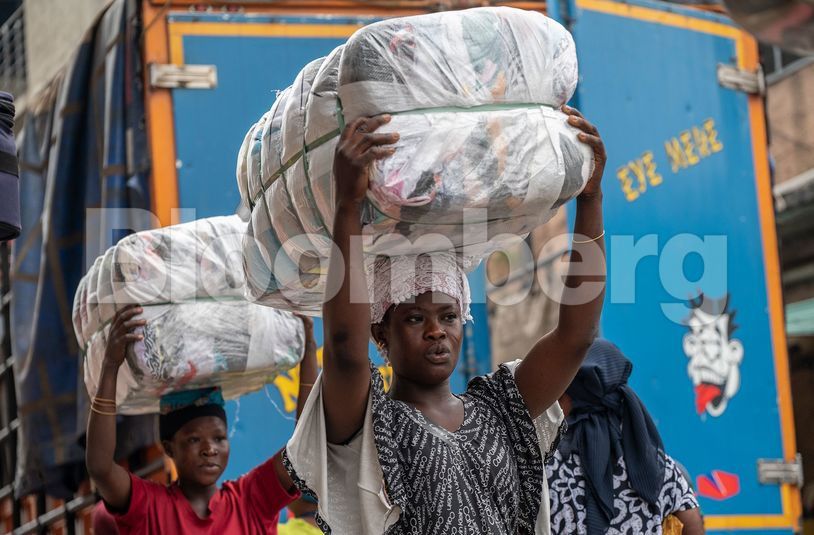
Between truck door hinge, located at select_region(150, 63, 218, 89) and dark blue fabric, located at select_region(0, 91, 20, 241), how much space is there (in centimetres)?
251

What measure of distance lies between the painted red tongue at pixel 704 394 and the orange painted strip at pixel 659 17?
1.71 m

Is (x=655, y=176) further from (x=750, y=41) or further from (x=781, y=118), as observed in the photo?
(x=781, y=118)

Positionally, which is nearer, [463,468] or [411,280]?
[463,468]

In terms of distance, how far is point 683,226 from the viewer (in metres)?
5.96

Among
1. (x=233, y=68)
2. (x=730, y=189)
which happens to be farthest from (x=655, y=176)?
(x=233, y=68)

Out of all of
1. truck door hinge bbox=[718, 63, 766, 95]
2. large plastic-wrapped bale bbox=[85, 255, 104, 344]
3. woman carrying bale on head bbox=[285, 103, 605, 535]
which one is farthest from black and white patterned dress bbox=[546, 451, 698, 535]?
truck door hinge bbox=[718, 63, 766, 95]

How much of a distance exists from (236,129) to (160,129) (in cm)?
33

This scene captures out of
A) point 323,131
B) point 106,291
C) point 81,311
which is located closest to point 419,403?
point 323,131

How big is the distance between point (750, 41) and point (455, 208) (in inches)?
164

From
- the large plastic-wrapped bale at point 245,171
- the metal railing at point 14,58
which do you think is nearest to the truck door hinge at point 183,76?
the large plastic-wrapped bale at point 245,171

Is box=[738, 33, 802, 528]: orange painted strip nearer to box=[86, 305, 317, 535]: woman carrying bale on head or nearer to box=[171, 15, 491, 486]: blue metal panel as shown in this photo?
box=[171, 15, 491, 486]: blue metal panel

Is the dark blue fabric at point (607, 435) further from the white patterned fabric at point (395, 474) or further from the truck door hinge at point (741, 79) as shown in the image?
the truck door hinge at point (741, 79)

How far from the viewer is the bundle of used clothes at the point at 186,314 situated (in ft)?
13.0

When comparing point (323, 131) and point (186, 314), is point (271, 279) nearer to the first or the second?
point (323, 131)
